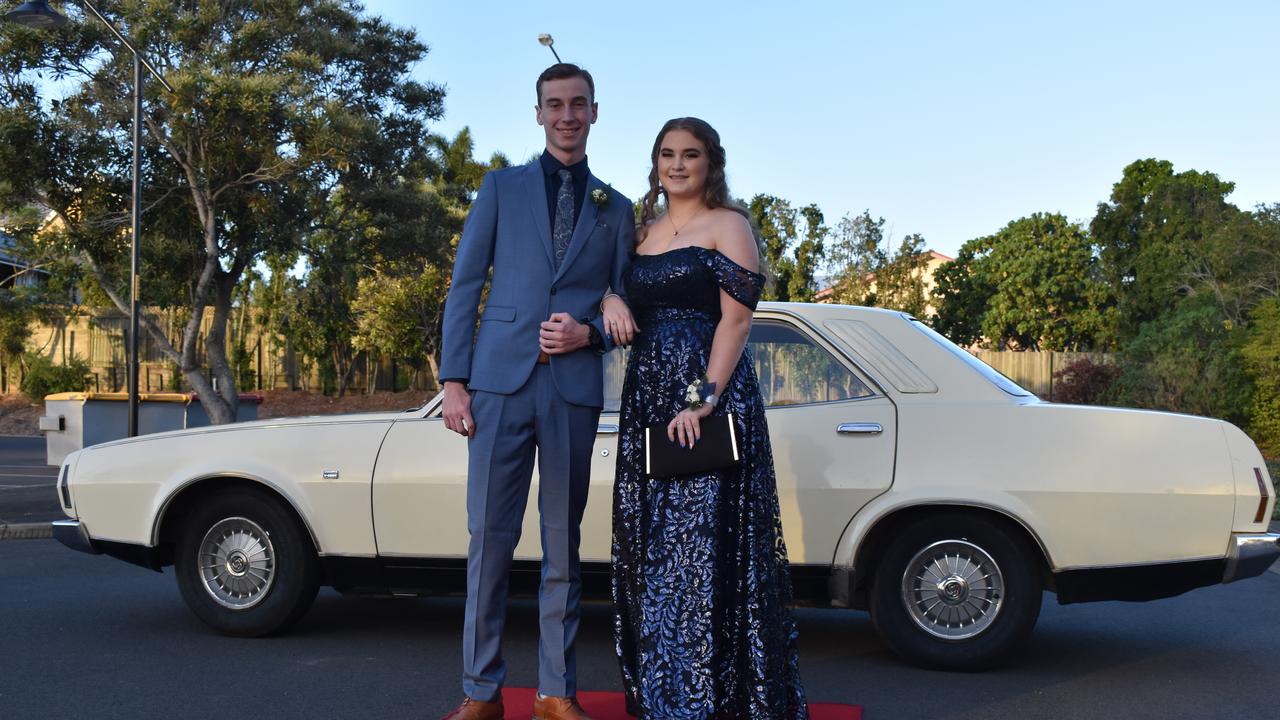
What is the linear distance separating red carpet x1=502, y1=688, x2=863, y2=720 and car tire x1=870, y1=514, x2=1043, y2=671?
663 millimetres

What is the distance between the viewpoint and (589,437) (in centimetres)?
389

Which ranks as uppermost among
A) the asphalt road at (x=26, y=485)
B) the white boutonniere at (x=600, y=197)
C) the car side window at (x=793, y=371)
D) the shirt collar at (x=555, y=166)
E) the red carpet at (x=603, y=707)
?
the shirt collar at (x=555, y=166)

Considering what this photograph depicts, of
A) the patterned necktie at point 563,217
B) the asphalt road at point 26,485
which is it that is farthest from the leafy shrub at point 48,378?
the patterned necktie at point 563,217

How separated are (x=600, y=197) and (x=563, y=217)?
0.14 m

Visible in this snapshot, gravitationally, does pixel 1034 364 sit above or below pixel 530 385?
above

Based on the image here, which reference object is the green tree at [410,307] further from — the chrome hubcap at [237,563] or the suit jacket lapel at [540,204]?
the suit jacket lapel at [540,204]

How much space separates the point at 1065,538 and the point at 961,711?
899 millimetres

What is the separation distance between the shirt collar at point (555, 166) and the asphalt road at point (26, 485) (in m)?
6.99

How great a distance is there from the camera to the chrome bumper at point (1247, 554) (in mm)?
4602

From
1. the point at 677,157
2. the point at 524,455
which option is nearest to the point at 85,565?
the point at 524,455

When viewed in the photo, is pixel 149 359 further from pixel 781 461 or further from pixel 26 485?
pixel 781 461

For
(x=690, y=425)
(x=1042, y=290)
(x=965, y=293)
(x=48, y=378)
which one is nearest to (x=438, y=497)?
(x=690, y=425)

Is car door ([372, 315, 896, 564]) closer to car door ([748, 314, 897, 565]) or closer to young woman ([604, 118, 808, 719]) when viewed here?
car door ([748, 314, 897, 565])

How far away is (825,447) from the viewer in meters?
4.88
